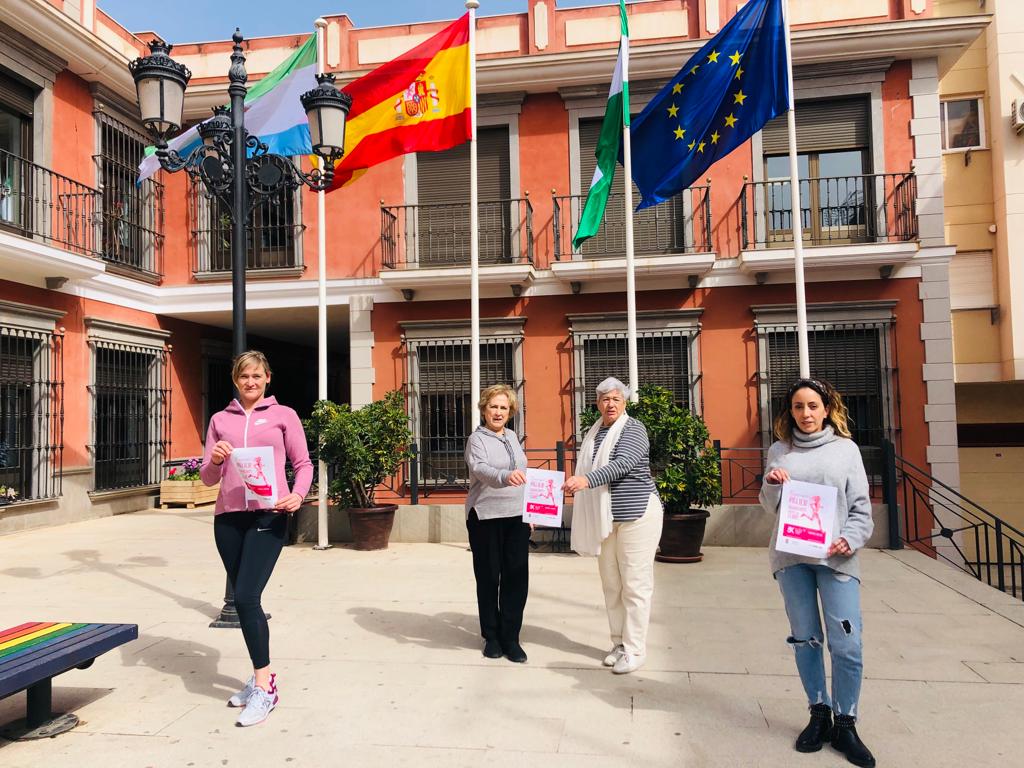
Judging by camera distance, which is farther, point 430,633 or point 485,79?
point 485,79

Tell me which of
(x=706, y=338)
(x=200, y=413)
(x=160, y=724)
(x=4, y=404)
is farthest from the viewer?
(x=200, y=413)

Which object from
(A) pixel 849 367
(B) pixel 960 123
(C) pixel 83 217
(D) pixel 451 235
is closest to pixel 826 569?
(A) pixel 849 367

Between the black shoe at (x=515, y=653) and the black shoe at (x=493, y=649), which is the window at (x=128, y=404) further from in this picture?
the black shoe at (x=515, y=653)

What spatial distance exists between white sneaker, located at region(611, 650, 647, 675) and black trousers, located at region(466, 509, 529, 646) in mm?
638

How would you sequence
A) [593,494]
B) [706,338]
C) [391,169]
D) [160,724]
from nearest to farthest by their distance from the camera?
[160,724]
[593,494]
[706,338]
[391,169]

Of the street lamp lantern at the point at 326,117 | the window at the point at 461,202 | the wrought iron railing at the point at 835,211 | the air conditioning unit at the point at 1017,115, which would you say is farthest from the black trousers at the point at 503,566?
the air conditioning unit at the point at 1017,115

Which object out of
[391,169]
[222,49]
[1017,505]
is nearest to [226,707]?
[391,169]

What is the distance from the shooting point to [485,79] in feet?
37.6

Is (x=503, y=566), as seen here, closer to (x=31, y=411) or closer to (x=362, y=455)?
(x=362, y=455)

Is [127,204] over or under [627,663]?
over

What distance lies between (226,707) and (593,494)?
7.47 ft

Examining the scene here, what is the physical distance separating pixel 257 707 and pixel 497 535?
162 centimetres

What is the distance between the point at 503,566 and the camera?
4.57 meters

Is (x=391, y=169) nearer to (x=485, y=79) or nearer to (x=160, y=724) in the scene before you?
(x=485, y=79)
